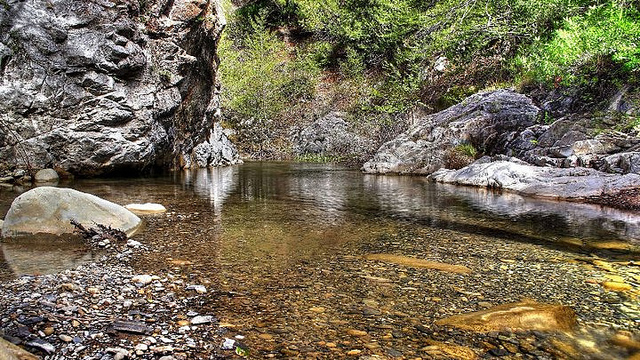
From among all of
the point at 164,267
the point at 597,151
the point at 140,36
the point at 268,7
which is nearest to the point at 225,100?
the point at 268,7

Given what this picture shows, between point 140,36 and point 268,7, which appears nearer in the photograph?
point 140,36

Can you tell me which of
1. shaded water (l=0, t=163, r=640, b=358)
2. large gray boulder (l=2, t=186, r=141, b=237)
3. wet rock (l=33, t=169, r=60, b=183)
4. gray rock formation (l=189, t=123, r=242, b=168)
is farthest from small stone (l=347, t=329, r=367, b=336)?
gray rock formation (l=189, t=123, r=242, b=168)

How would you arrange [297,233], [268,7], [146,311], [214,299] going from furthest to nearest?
1. [268,7]
2. [297,233]
3. [214,299]
4. [146,311]

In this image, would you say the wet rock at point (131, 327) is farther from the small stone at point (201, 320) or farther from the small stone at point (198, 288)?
the small stone at point (198, 288)

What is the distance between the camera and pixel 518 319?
3.26 m

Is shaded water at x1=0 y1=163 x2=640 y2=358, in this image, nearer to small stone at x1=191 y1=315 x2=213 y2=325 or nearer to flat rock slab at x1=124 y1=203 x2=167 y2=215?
small stone at x1=191 y1=315 x2=213 y2=325

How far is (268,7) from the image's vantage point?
41406mm

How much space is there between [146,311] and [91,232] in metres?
2.75

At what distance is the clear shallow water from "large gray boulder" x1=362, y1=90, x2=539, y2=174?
4.28m

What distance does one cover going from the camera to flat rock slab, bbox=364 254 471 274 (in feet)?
15.2

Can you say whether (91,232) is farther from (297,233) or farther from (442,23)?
(442,23)

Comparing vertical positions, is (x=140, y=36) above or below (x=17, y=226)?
above

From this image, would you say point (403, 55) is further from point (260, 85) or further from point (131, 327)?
point (131, 327)

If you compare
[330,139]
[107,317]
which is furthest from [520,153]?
[330,139]
